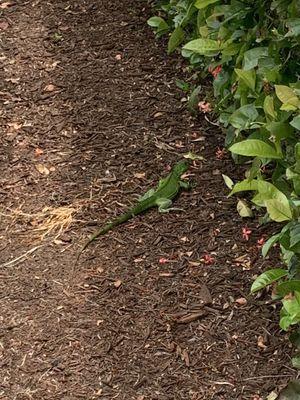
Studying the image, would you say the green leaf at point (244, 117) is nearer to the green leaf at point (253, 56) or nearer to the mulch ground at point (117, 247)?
the green leaf at point (253, 56)

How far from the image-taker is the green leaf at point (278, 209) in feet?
8.93

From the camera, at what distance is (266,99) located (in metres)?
3.02

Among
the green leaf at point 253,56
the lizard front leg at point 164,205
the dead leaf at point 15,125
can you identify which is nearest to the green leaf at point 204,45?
the green leaf at point 253,56

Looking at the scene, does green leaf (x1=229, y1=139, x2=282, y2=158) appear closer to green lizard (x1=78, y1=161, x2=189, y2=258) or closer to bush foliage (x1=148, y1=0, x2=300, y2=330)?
bush foliage (x1=148, y1=0, x2=300, y2=330)

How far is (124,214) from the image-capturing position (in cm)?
412

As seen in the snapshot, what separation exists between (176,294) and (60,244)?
0.68m

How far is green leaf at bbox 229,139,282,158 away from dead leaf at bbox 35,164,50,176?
173cm

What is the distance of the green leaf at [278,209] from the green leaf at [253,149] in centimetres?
28

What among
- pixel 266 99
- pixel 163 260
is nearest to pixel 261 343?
pixel 163 260

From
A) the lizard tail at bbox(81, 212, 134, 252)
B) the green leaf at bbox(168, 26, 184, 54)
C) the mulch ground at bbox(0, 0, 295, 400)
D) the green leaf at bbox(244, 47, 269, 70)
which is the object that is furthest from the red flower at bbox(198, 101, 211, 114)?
the green leaf at bbox(244, 47, 269, 70)

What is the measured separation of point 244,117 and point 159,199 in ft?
2.94

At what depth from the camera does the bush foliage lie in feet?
9.18

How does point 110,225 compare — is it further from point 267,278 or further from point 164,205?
point 267,278

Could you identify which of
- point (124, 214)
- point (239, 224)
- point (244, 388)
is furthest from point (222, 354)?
point (124, 214)
